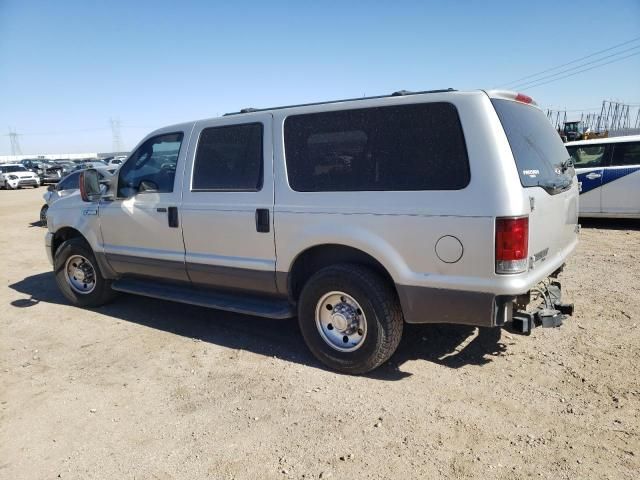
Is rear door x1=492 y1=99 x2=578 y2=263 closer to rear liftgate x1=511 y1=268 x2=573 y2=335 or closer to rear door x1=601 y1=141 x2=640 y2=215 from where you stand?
rear liftgate x1=511 y1=268 x2=573 y2=335

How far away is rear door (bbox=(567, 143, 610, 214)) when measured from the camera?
8.98 metres

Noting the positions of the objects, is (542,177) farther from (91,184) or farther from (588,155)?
(588,155)

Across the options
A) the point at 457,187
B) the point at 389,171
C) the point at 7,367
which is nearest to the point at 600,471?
the point at 457,187

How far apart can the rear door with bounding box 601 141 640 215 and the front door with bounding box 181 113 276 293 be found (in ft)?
25.1

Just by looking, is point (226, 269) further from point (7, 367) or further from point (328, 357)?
point (7, 367)

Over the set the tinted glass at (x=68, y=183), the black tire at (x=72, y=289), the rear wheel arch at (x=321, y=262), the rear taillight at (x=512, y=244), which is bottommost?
the black tire at (x=72, y=289)

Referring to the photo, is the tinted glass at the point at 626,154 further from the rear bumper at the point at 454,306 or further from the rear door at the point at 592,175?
the rear bumper at the point at 454,306

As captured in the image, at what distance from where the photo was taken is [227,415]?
3.22 meters

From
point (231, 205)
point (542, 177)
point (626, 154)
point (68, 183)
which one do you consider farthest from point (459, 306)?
point (68, 183)

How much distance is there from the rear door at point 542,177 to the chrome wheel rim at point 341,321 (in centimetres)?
134

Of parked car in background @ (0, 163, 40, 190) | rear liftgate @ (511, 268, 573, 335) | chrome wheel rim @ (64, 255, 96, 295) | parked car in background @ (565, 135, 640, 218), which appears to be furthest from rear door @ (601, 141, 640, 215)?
parked car in background @ (0, 163, 40, 190)

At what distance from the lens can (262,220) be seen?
3.92 metres

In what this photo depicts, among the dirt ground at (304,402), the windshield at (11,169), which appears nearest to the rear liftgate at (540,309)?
the dirt ground at (304,402)

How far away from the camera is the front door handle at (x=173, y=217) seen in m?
4.48
